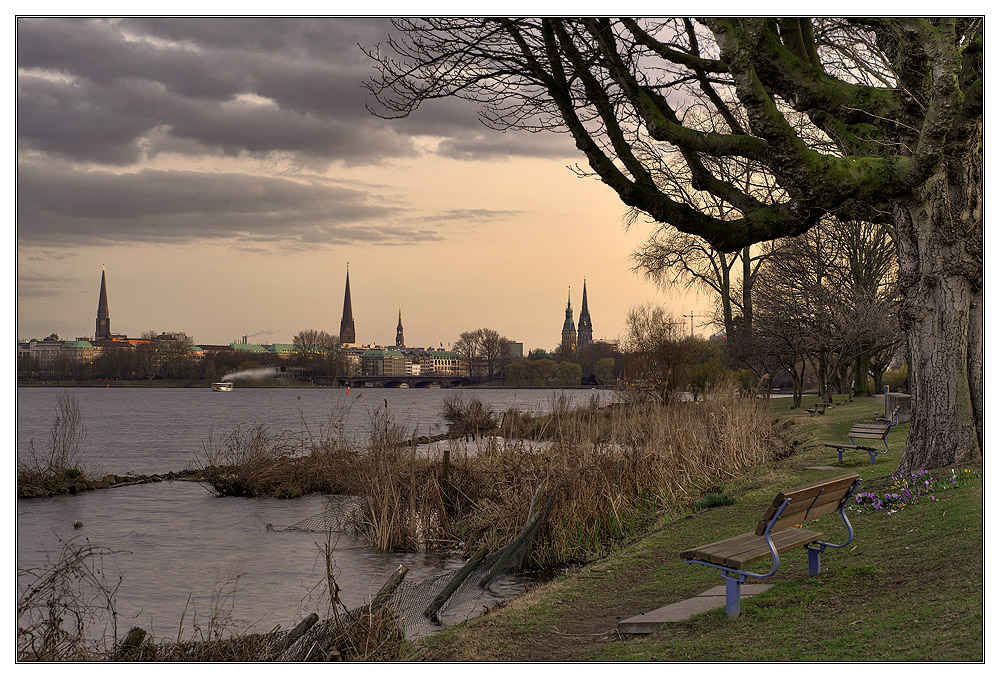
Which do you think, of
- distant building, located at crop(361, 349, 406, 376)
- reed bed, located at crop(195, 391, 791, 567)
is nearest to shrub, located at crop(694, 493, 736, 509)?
reed bed, located at crop(195, 391, 791, 567)

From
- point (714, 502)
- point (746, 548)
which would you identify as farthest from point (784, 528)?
point (714, 502)

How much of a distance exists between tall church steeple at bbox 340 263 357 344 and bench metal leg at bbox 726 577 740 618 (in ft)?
186

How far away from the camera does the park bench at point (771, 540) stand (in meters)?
5.83

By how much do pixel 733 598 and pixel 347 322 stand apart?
6348 cm

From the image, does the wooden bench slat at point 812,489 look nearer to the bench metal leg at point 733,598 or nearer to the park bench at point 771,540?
the park bench at point 771,540

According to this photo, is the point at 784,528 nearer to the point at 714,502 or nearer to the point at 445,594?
the point at 445,594

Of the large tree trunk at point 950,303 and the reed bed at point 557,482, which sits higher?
the large tree trunk at point 950,303

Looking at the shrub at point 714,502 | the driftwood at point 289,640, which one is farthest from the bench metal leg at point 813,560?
the shrub at point 714,502

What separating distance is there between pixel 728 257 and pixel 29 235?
32.0 metres

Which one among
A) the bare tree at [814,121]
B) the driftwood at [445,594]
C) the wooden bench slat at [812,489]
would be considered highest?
the bare tree at [814,121]

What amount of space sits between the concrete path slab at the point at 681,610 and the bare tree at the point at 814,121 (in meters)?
4.40

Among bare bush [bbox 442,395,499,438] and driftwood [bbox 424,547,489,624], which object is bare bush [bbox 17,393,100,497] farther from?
driftwood [bbox 424,547,489,624]

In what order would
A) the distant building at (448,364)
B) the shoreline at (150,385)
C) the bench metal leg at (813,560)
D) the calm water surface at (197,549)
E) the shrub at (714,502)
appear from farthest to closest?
the distant building at (448,364), the shoreline at (150,385), the shrub at (714,502), the calm water surface at (197,549), the bench metal leg at (813,560)

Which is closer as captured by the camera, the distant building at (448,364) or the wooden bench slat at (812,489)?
the wooden bench slat at (812,489)
